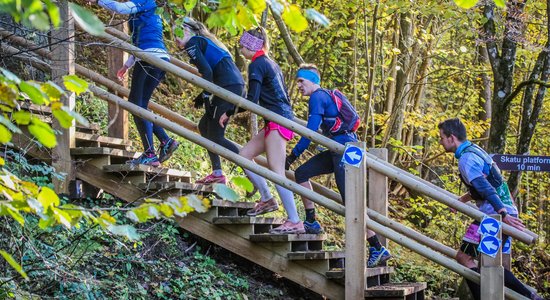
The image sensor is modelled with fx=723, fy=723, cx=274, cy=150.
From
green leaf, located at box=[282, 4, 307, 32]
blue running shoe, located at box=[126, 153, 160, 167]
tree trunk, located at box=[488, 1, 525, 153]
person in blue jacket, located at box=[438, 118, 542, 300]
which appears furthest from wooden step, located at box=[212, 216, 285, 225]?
green leaf, located at box=[282, 4, 307, 32]

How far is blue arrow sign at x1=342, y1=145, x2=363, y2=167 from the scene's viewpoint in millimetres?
A: 6324

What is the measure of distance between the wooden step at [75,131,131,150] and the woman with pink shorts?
1346 millimetres

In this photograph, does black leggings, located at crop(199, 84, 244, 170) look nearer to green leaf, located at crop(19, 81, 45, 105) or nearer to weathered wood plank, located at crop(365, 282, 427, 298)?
weathered wood plank, located at crop(365, 282, 427, 298)

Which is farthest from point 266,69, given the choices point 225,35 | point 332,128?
point 225,35

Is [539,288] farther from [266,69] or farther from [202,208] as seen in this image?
[202,208]

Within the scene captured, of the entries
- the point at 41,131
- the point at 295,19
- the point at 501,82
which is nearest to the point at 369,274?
the point at 501,82

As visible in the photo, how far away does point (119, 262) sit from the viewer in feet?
21.1

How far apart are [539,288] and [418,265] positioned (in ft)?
6.40

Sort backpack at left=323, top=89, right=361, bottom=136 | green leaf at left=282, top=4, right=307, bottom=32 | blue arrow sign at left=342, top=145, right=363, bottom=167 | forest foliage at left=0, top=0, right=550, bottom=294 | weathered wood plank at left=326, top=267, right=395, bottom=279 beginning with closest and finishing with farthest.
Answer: green leaf at left=282, top=4, right=307, bottom=32, blue arrow sign at left=342, top=145, right=363, bottom=167, weathered wood plank at left=326, top=267, right=395, bottom=279, backpack at left=323, top=89, right=361, bottom=136, forest foliage at left=0, top=0, right=550, bottom=294

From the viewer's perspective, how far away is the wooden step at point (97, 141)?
23.6ft

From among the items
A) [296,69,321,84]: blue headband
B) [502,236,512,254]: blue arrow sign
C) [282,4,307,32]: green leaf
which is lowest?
[502,236,512,254]: blue arrow sign

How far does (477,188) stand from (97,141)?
379cm

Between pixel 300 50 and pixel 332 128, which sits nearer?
pixel 332 128

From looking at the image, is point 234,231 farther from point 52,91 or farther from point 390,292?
point 52,91
